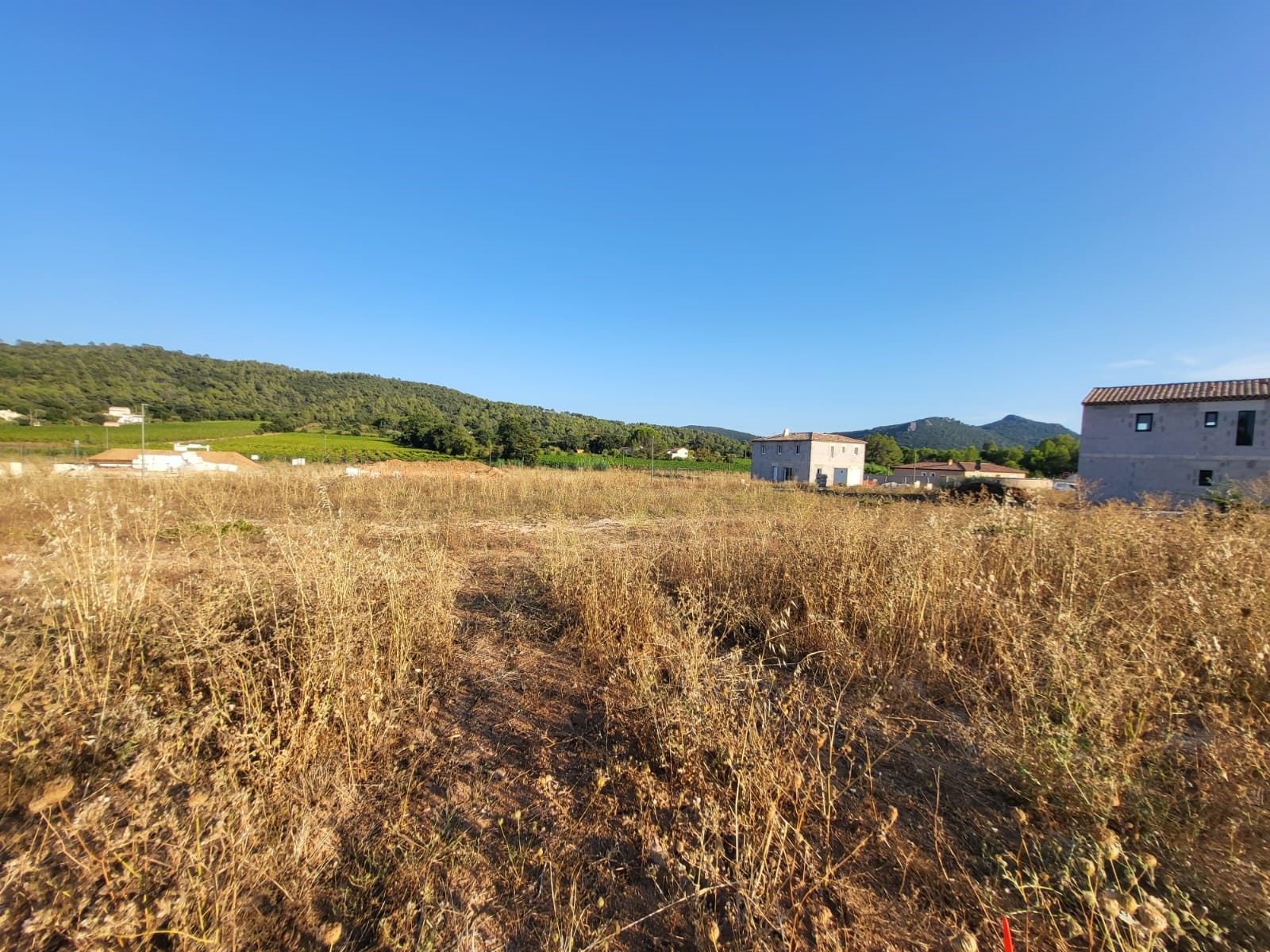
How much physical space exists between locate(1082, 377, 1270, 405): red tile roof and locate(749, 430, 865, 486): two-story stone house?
63.8 feet

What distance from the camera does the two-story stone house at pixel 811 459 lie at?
140 feet

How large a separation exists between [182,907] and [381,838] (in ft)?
1.87

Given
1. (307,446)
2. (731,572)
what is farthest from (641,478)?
(307,446)

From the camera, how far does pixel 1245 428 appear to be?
21250 mm

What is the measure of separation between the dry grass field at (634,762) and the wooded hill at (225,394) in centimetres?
4706

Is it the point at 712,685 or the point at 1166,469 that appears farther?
the point at 1166,469

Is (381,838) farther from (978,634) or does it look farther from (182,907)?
(978,634)

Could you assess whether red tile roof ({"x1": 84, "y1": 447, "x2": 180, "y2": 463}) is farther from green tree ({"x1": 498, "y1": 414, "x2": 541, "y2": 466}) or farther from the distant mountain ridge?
the distant mountain ridge

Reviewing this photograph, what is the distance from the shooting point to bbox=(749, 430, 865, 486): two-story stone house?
140ft

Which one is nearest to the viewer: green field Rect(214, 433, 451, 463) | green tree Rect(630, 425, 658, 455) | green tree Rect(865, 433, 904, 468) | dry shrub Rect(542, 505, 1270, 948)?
dry shrub Rect(542, 505, 1270, 948)

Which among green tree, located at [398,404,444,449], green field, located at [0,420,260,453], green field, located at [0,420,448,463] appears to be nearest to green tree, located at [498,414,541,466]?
green tree, located at [398,404,444,449]

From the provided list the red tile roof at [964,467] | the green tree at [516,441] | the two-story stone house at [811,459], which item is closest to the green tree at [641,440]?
the two-story stone house at [811,459]

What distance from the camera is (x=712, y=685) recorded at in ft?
7.47

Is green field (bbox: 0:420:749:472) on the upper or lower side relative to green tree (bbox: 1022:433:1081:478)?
lower
